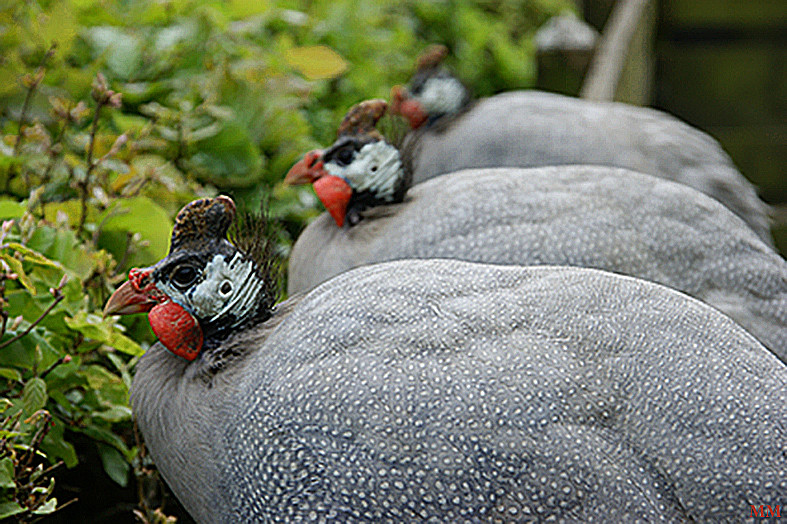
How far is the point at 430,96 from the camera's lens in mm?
3578

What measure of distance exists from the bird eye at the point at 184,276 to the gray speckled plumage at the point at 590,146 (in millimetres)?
1399

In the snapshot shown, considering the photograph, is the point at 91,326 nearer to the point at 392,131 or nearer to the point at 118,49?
the point at 392,131

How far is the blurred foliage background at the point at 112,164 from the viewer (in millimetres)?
1992

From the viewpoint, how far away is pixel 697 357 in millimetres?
1527

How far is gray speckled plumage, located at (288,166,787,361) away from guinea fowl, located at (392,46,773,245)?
679mm

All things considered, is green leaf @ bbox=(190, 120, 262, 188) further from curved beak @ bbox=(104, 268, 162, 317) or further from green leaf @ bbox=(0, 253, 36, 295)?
curved beak @ bbox=(104, 268, 162, 317)

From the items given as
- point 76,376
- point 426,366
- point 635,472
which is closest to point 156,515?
point 76,376

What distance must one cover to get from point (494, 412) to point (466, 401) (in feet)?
0.16

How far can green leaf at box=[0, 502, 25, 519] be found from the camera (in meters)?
1.66

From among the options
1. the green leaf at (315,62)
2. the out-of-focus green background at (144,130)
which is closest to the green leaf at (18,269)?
the out-of-focus green background at (144,130)

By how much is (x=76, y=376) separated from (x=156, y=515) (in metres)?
0.43

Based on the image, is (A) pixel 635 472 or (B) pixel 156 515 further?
(B) pixel 156 515

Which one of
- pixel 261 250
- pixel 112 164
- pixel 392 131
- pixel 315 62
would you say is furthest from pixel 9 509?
pixel 315 62

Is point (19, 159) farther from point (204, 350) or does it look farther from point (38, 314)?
point (204, 350)
